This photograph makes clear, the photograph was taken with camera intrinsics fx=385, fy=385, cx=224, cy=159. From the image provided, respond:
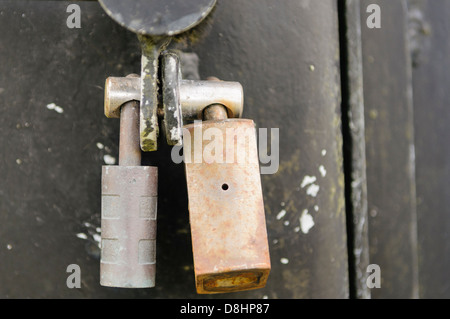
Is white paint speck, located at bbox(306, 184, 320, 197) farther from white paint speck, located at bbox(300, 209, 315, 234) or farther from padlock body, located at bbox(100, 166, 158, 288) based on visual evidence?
padlock body, located at bbox(100, 166, 158, 288)

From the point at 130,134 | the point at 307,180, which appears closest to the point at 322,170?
the point at 307,180

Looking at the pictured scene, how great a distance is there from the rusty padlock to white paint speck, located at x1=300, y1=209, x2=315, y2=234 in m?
0.13

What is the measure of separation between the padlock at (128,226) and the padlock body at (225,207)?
1.8 inches

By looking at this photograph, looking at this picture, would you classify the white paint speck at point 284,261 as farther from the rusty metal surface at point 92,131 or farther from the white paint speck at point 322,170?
the white paint speck at point 322,170

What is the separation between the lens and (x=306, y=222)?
522mm

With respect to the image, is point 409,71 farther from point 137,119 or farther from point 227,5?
point 137,119

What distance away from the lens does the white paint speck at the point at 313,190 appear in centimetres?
52

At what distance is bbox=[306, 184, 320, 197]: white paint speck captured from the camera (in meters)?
0.52

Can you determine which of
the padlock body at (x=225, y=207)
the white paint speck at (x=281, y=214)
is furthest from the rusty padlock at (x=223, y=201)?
the white paint speck at (x=281, y=214)

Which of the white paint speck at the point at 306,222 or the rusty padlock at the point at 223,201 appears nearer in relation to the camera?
the rusty padlock at the point at 223,201

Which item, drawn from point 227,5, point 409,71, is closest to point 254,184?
point 227,5

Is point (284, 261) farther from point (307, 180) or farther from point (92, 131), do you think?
point (92, 131)

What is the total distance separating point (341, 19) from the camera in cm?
57

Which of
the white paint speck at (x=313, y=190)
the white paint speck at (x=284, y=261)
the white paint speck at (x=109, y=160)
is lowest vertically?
the white paint speck at (x=284, y=261)
